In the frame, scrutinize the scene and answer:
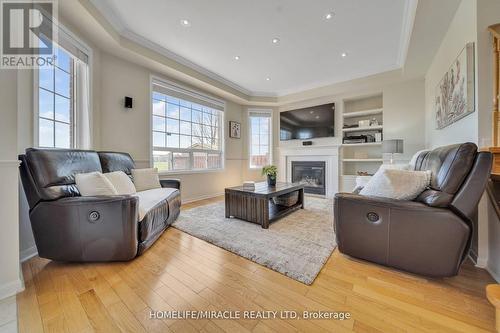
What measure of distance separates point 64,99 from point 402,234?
3659mm

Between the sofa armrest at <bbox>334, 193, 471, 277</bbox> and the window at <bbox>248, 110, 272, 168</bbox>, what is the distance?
3.73m

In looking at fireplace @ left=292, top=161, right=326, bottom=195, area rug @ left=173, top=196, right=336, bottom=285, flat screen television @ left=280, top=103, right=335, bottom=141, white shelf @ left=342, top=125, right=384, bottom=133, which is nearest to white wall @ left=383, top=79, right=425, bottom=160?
white shelf @ left=342, top=125, right=384, bottom=133

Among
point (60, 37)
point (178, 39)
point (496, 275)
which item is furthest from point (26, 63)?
A: point (496, 275)

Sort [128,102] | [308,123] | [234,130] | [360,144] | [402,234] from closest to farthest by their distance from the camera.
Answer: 1. [402,234]
2. [128,102]
3. [360,144]
4. [308,123]
5. [234,130]

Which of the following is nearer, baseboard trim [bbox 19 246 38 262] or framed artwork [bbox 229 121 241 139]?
baseboard trim [bbox 19 246 38 262]

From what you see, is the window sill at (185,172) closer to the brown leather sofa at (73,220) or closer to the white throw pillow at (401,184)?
the brown leather sofa at (73,220)

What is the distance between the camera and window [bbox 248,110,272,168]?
5.27m

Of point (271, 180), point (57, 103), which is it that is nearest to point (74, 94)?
point (57, 103)

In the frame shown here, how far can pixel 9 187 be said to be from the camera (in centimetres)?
123

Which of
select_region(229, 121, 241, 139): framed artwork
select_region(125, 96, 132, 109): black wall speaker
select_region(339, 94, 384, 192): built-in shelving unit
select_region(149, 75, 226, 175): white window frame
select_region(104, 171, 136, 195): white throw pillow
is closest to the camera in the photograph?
select_region(104, 171, 136, 195): white throw pillow

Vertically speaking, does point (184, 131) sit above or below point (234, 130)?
below

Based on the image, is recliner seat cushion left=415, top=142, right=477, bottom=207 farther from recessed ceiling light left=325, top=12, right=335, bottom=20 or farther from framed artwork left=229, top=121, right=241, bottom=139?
framed artwork left=229, top=121, right=241, bottom=139

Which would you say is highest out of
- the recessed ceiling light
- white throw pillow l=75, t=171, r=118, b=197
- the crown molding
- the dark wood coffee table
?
the recessed ceiling light

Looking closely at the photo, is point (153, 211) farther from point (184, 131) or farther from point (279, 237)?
point (184, 131)
